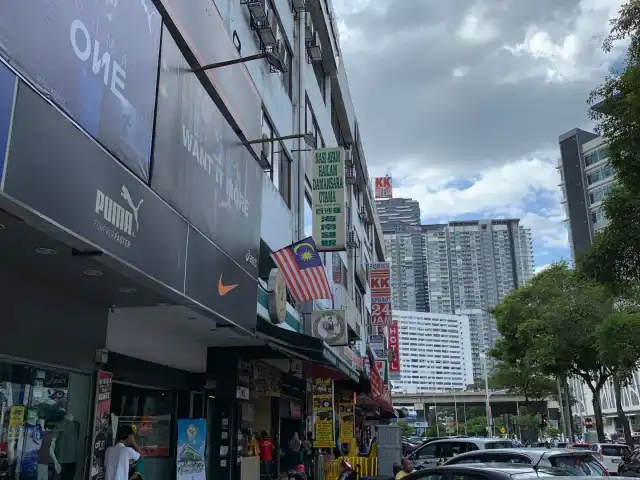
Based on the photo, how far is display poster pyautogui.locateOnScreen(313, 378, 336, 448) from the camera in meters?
16.4

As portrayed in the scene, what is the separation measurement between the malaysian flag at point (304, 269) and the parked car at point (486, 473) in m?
8.21

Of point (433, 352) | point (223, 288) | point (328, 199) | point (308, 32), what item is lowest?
point (223, 288)

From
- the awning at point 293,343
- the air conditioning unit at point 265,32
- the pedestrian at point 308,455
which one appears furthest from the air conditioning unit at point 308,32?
the pedestrian at point 308,455

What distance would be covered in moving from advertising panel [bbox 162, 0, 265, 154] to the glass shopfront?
5.14 metres

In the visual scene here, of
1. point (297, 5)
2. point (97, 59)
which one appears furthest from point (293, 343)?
point (297, 5)

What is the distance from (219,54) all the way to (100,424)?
6.46m

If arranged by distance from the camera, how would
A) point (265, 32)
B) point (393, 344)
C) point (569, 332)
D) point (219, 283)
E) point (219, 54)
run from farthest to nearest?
point (393, 344) < point (569, 332) < point (265, 32) < point (219, 54) < point (219, 283)

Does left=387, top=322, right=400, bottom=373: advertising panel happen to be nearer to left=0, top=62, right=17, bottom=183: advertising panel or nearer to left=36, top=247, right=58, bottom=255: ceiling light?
left=36, top=247, right=58, bottom=255: ceiling light

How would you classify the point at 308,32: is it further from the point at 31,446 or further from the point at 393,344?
the point at 393,344

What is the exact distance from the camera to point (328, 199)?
62.3ft

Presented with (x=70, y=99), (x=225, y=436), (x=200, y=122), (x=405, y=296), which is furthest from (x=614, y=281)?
(x=405, y=296)

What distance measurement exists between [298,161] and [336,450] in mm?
9056

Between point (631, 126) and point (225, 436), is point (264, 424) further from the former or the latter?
point (631, 126)

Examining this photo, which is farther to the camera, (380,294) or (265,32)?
(380,294)
